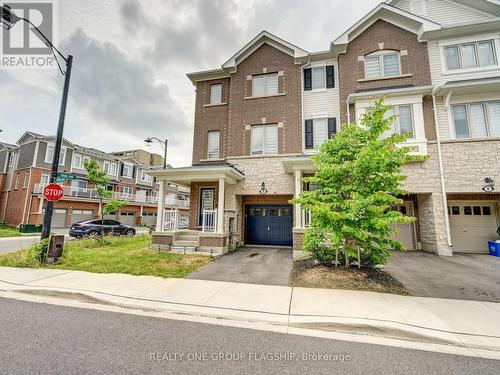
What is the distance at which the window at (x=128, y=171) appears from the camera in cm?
3456

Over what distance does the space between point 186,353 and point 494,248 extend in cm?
1378

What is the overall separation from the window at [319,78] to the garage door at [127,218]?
3021 cm

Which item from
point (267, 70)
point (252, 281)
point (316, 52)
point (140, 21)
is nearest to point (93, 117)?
point (140, 21)

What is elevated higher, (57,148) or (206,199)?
(57,148)

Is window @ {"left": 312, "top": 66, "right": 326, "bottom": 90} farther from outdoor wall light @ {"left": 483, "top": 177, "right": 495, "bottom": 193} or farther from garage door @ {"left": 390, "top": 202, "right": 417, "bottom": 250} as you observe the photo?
outdoor wall light @ {"left": 483, "top": 177, "right": 495, "bottom": 193}

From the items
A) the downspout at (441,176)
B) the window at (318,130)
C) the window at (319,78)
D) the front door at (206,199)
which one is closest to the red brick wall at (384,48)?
the window at (319,78)

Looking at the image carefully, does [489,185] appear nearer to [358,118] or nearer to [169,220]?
[358,118]

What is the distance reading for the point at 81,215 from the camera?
90.2 feet

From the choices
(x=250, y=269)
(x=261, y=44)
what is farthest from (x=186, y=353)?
(x=261, y=44)

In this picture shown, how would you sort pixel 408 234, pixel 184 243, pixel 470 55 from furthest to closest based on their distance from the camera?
pixel 408 234 → pixel 470 55 → pixel 184 243

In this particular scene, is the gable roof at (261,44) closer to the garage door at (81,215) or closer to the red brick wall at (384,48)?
the red brick wall at (384,48)

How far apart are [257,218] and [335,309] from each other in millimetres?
8839

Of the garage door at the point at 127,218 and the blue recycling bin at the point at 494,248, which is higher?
the garage door at the point at 127,218

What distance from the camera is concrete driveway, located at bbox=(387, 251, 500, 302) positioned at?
18.1 feet
